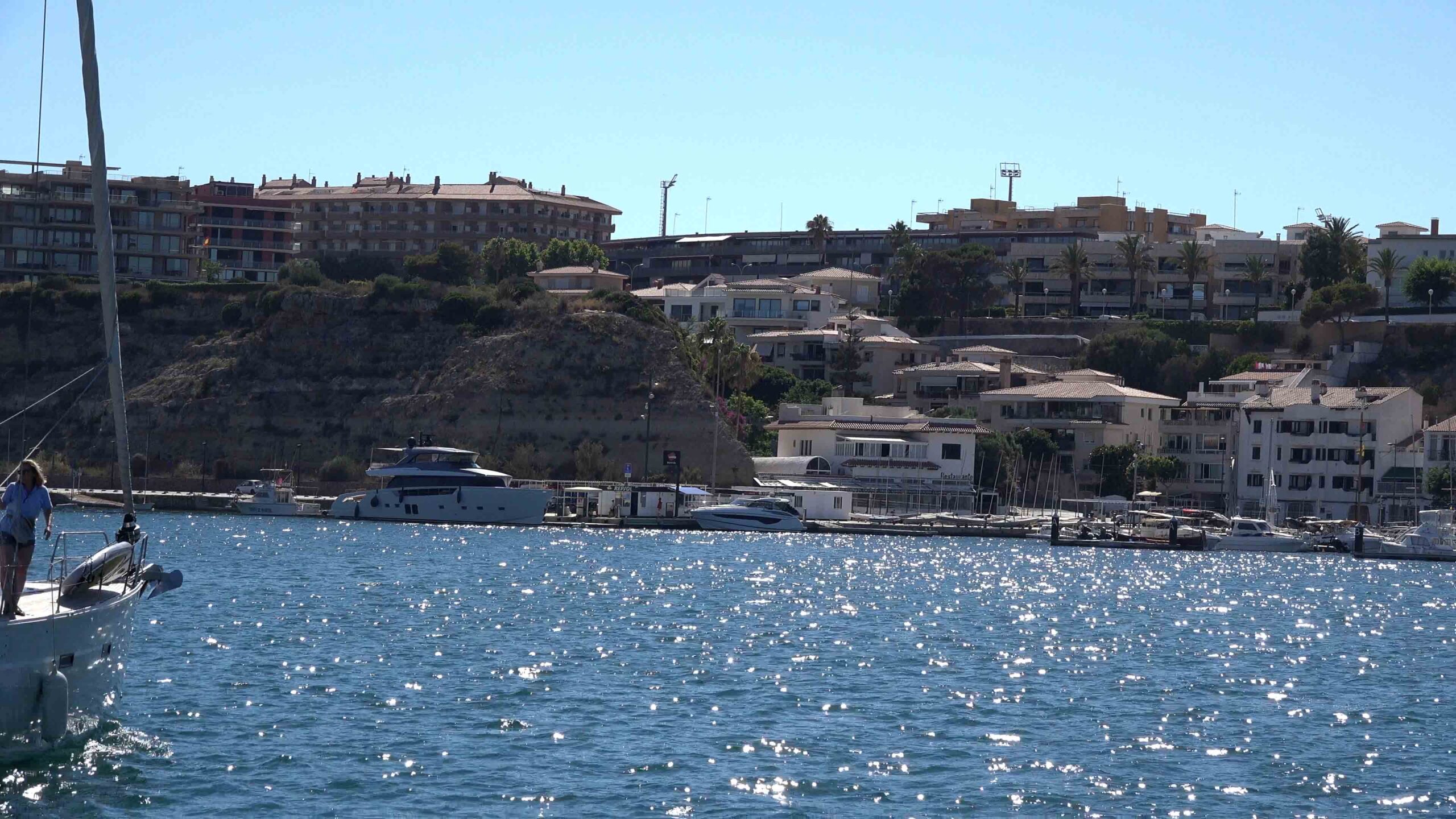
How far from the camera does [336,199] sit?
557 feet

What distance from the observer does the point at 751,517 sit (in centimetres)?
9138

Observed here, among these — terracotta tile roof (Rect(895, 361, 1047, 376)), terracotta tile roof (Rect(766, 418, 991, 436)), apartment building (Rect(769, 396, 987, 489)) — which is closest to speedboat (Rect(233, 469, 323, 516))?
apartment building (Rect(769, 396, 987, 489))

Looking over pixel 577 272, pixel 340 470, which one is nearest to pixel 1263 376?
pixel 577 272

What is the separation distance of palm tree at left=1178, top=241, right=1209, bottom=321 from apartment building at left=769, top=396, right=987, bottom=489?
135 ft

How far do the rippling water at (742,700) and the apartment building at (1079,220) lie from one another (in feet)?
351

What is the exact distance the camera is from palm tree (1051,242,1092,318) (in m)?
142

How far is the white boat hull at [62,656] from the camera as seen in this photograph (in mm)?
20875

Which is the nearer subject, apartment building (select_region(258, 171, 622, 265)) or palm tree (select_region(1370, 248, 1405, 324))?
palm tree (select_region(1370, 248, 1405, 324))

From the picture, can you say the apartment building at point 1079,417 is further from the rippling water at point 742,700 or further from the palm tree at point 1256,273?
the rippling water at point 742,700

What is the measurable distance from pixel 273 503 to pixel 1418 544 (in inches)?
2291

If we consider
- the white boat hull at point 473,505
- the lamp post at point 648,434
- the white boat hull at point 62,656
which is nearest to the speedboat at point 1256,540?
the lamp post at point 648,434

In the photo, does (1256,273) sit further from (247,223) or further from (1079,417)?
(247,223)

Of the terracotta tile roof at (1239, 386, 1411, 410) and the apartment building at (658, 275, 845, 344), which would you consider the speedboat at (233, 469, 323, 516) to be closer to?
the apartment building at (658, 275, 845, 344)

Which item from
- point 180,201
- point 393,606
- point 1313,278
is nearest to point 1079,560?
point 393,606
